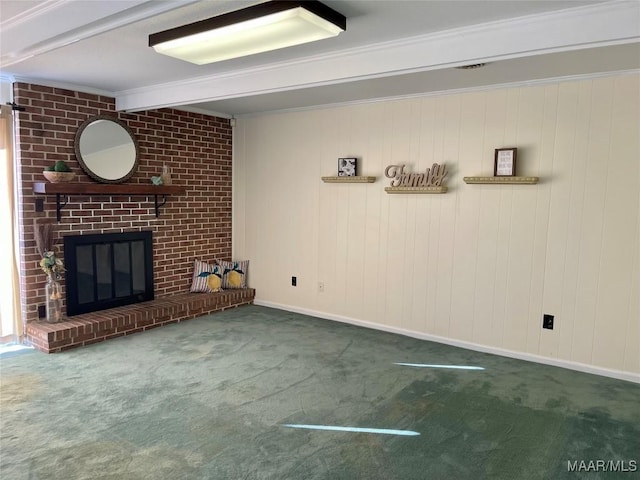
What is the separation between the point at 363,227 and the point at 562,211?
1759 millimetres

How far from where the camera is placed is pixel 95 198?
4367 mm

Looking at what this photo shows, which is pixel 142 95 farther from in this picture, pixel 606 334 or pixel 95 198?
pixel 606 334

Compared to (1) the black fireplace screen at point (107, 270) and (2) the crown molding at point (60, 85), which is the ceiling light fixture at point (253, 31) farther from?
(1) the black fireplace screen at point (107, 270)

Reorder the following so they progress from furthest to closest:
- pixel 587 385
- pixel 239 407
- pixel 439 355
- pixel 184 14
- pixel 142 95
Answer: pixel 142 95 < pixel 439 355 < pixel 587 385 < pixel 239 407 < pixel 184 14

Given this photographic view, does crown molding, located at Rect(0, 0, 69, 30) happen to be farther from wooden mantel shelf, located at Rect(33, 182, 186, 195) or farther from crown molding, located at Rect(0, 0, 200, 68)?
wooden mantel shelf, located at Rect(33, 182, 186, 195)

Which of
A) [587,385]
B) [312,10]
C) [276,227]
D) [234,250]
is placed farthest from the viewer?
[234,250]

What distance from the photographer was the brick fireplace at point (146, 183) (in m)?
3.94

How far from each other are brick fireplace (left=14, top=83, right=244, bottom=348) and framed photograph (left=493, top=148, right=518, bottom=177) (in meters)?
3.09

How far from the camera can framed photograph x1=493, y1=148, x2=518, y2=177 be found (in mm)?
3701

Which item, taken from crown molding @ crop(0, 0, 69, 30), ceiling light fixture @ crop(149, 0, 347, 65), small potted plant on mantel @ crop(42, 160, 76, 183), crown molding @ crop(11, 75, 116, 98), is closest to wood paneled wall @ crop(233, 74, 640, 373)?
crown molding @ crop(11, 75, 116, 98)

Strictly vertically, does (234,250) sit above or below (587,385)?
above

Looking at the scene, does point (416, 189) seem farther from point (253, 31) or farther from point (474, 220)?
point (253, 31)

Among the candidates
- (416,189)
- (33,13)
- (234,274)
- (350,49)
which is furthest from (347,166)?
(33,13)

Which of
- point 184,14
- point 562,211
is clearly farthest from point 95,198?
point 562,211
